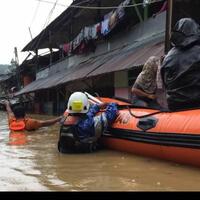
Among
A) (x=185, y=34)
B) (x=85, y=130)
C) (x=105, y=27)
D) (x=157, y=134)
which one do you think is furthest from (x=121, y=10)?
(x=157, y=134)

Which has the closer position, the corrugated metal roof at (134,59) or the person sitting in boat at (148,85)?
the person sitting in boat at (148,85)

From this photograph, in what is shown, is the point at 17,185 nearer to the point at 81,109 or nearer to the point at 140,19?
the point at 81,109

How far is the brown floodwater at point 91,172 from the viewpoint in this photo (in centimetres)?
488

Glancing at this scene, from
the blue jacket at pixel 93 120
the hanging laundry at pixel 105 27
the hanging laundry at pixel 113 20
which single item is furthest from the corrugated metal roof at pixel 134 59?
the blue jacket at pixel 93 120

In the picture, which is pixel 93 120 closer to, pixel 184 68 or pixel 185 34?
pixel 184 68

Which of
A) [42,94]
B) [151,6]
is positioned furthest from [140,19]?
[42,94]

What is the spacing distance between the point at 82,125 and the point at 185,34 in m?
→ 2.05

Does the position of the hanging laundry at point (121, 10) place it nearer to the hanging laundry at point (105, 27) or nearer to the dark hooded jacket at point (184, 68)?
the hanging laundry at point (105, 27)

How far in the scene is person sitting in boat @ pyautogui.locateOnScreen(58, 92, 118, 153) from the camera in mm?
7371

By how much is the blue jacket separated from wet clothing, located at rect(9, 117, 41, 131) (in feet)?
14.1

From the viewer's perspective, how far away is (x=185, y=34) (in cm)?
649

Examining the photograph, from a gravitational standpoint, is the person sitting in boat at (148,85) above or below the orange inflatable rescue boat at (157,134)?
above

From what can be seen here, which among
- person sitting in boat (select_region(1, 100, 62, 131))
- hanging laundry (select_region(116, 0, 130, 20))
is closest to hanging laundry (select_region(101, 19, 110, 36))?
hanging laundry (select_region(116, 0, 130, 20))

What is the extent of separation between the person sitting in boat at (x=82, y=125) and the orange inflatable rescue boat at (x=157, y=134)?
0.60 ft
